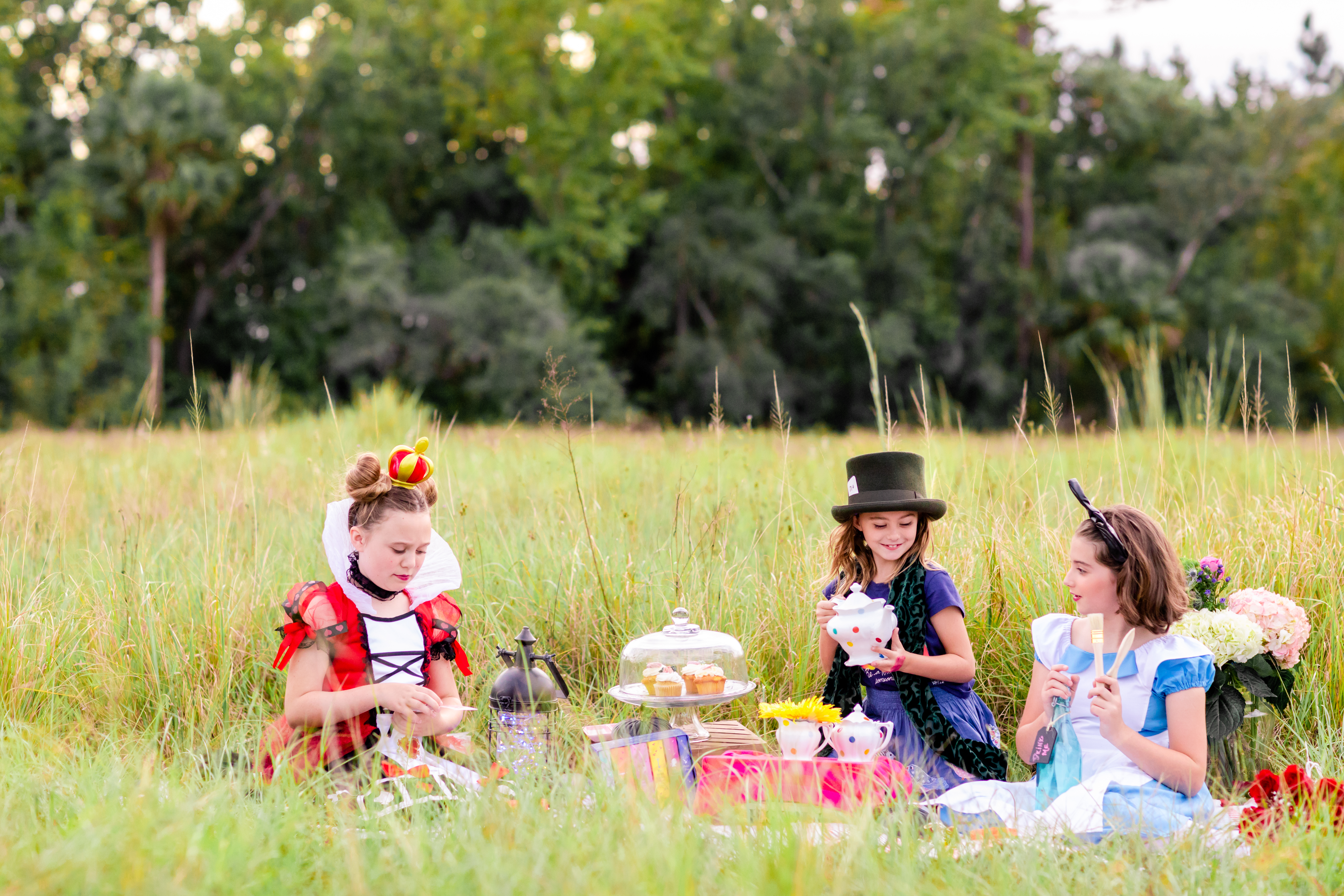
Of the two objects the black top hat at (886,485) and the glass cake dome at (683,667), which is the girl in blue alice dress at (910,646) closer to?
the black top hat at (886,485)

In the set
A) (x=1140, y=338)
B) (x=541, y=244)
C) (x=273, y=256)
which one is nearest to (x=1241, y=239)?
(x=1140, y=338)

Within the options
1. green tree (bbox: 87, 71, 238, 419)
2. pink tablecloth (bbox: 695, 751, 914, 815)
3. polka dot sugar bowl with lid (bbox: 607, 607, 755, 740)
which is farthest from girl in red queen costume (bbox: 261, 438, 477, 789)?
green tree (bbox: 87, 71, 238, 419)

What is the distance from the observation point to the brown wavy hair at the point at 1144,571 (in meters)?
3.10

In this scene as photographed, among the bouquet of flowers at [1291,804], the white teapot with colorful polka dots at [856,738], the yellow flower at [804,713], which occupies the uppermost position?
the yellow flower at [804,713]

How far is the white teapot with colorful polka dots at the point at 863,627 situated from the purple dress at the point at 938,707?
0.05 meters

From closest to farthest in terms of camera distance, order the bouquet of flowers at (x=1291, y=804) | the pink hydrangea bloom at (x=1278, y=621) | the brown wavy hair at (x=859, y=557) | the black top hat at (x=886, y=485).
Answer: the bouquet of flowers at (x=1291, y=804) → the pink hydrangea bloom at (x=1278, y=621) → the black top hat at (x=886, y=485) → the brown wavy hair at (x=859, y=557)

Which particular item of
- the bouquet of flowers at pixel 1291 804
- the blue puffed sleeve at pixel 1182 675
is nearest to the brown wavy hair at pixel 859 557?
the blue puffed sleeve at pixel 1182 675

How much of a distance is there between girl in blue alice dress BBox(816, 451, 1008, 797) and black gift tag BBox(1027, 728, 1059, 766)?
33cm

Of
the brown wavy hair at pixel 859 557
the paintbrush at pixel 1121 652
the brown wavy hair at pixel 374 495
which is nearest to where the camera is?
the paintbrush at pixel 1121 652

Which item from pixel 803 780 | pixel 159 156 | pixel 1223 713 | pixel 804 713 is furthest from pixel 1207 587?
pixel 159 156

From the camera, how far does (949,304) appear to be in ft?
88.6

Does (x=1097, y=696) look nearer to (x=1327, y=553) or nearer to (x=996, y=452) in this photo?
(x=1327, y=553)

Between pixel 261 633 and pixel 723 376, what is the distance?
20.0 m

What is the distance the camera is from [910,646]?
11.7ft
